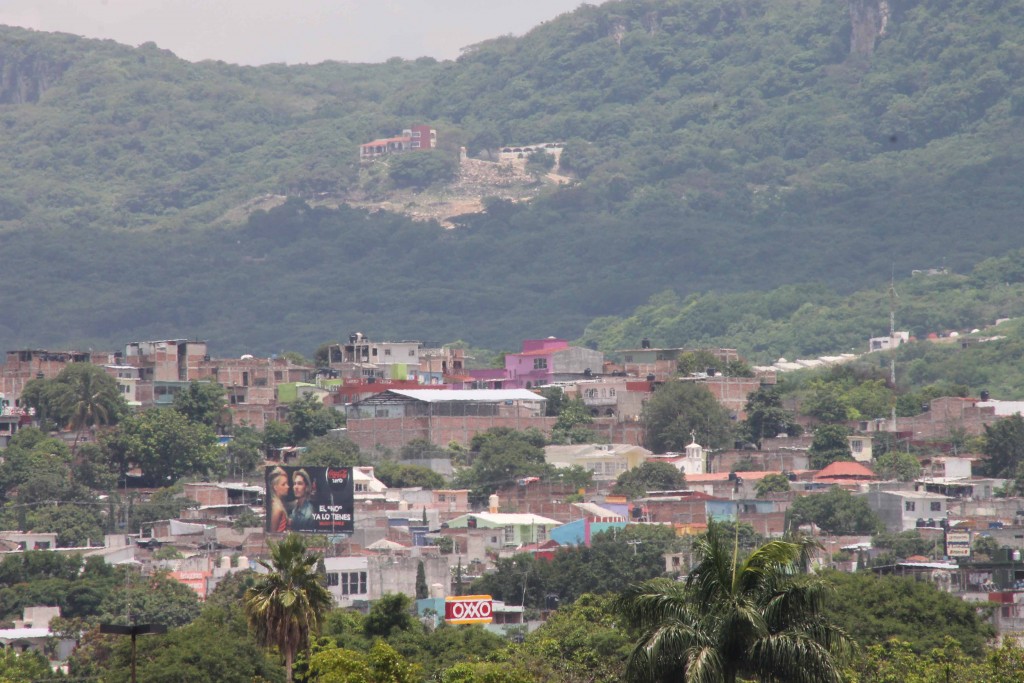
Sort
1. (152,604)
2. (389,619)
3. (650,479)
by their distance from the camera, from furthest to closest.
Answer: (650,479), (152,604), (389,619)

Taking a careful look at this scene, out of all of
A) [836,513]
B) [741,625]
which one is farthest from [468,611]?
[741,625]

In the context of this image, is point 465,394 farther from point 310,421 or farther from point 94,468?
point 94,468

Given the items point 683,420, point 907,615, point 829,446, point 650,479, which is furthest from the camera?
point 683,420

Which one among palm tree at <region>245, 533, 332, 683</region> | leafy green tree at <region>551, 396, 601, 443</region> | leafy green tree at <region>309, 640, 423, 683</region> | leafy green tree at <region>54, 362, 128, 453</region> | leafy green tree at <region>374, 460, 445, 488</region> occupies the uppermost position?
leafy green tree at <region>54, 362, 128, 453</region>

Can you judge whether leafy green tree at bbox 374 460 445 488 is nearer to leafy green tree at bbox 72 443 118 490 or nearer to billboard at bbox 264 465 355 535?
leafy green tree at bbox 72 443 118 490

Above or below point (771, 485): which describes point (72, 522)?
below

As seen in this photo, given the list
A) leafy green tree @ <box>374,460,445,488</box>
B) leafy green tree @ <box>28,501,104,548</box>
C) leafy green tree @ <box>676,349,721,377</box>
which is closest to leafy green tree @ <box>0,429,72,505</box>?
leafy green tree @ <box>28,501,104,548</box>
